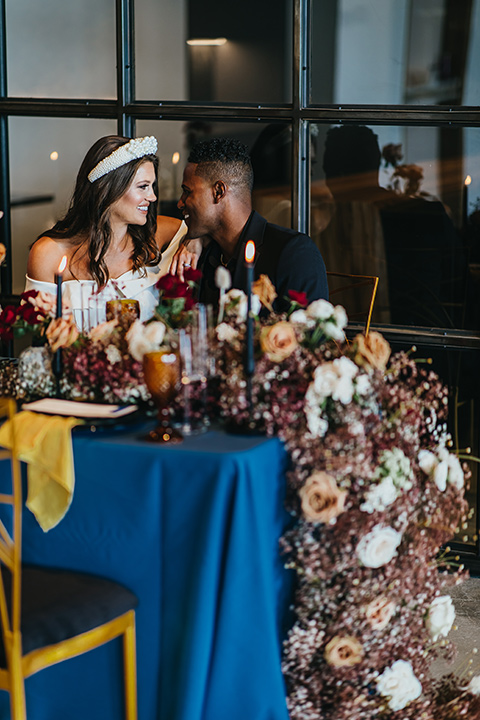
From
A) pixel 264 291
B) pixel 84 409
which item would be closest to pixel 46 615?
pixel 84 409

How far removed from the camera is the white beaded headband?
11.4 feet

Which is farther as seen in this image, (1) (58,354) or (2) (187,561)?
(1) (58,354)

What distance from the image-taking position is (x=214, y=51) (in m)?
3.81

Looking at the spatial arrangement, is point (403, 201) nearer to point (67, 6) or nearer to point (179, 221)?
point (179, 221)

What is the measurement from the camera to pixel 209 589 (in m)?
1.93

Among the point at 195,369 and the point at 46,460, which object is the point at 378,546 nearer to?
the point at 195,369

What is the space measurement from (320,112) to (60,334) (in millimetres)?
1758

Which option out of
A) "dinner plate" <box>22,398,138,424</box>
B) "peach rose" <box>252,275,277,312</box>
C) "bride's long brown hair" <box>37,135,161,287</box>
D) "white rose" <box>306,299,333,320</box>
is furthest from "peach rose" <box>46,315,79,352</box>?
"bride's long brown hair" <box>37,135,161,287</box>

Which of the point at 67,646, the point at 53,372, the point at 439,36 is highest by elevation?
the point at 439,36

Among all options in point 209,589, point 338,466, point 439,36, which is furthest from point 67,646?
point 439,36

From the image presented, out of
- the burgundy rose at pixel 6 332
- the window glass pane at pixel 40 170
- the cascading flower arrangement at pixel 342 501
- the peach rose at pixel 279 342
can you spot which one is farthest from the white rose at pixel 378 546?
the window glass pane at pixel 40 170

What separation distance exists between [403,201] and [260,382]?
5.70ft

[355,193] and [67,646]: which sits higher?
[355,193]

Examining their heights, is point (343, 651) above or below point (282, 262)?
below
